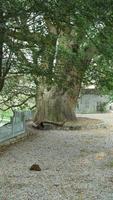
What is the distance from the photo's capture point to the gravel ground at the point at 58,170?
20.4 feet

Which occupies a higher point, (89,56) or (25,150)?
(89,56)

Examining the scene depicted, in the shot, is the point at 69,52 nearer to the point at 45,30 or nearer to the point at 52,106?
the point at 45,30

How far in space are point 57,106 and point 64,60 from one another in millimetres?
6301

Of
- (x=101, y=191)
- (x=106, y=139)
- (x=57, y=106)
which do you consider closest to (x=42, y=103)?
(x=57, y=106)

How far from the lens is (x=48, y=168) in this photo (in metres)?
8.48

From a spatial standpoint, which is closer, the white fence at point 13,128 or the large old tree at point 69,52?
the large old tree at point 69,52

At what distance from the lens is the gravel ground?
6230mm

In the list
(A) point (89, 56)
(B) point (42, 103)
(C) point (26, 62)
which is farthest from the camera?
(B) point (42, 103)

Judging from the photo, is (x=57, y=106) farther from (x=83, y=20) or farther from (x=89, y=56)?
(x=83, y=20)

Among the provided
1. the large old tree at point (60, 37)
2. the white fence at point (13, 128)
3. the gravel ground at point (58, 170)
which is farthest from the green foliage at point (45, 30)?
the gravel ground at point (58, 170)

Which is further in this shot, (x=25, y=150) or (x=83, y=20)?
(x=25, y=150)

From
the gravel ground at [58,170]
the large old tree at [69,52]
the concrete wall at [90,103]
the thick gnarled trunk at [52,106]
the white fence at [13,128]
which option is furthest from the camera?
the concrete wall at [90,103]

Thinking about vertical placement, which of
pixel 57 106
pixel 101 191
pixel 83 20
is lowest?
pixel 101 191

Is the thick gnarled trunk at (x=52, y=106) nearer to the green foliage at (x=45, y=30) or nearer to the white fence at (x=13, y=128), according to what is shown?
the white fence at (x=13, y=128)
